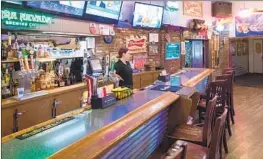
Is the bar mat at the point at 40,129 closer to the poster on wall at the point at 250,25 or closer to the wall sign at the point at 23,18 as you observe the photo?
the wall sign at the point at 23,18

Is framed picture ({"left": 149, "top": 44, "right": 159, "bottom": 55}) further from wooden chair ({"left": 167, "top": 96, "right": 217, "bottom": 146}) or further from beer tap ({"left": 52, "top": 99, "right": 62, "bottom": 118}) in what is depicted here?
wooden chair ({"left": 167, "top": 96, "right": 217, "bottom": 146})

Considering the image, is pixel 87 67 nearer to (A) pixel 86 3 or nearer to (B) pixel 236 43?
(A) pixel 86 3

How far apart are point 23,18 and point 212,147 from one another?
125 inches

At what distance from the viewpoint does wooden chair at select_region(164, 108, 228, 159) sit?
243 centimetres

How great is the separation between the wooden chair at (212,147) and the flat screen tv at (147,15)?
460cm

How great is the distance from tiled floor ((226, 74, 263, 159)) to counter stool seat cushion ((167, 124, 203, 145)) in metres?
1.01

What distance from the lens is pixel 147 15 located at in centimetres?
734

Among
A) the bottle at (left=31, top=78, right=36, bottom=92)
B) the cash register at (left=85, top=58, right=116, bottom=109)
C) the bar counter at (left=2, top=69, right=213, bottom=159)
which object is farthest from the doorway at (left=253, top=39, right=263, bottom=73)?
the cash register at (left=85, top=58, right=116, bottom=109)

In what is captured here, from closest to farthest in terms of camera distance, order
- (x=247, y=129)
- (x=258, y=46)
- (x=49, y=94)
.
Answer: (x=49, y=94)
(x=247, y=129)
(x=258, y=46)

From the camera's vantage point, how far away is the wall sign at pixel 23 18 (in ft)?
13.1

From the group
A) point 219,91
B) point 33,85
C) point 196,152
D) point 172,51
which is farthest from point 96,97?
point 172,51

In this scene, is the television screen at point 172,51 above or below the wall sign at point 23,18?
below

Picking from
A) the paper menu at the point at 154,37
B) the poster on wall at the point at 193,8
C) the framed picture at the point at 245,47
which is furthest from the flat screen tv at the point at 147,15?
the framed picture at the point at 245,47

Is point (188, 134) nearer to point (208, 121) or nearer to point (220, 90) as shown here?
point (208, 121)
